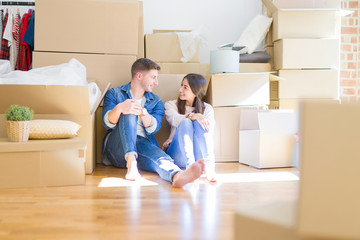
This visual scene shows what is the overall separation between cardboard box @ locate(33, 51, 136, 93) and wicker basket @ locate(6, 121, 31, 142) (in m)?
0.79

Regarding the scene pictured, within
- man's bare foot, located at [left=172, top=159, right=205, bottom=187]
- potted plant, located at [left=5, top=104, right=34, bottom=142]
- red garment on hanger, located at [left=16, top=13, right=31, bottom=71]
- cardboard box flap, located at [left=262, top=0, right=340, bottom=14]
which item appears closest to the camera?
man's bare foot, located at [left=172, top=159, right=205, bottom=187]

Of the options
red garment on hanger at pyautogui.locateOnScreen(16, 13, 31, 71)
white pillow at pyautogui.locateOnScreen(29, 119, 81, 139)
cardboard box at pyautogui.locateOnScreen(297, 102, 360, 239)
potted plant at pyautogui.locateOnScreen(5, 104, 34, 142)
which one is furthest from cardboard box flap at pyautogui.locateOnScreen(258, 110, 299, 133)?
red garment on hanger at pyautogui.locateOnScreen(16, 13, 31, 71)

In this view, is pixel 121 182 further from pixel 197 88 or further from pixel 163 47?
pixel 163 47

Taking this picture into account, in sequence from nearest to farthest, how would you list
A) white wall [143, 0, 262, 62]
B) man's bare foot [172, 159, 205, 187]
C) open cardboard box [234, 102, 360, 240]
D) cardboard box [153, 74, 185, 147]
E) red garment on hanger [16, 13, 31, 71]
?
open cardboard box [234, 102, 360, 240] → man's bare foot [172, 159, 205, 187] → cardboard box [153, 74, 185, 147] → red garment on hanger [16, 13, 31, 71] → white wall [143, 0, 262, 62]

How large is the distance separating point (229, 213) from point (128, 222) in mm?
357

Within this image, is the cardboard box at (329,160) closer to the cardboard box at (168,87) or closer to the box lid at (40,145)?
the box lid at (40,145)

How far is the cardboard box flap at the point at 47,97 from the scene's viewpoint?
6.25 ft

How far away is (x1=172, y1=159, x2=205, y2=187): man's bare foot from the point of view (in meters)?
1.54

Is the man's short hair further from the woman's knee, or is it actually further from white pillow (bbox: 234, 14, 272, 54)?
white pillow (bbox: 234, 14, 272, 54)

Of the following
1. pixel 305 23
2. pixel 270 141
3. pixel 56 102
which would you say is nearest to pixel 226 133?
pixel 270 141

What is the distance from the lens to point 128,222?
114 centimetres

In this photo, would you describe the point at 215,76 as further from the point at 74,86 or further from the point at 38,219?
the point at 38,219

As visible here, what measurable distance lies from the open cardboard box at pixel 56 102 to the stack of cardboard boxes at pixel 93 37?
395 millimetres

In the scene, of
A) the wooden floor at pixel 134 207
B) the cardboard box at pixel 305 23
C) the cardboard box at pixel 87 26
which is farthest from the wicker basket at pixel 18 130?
the cardboard box at pixel 305 23
